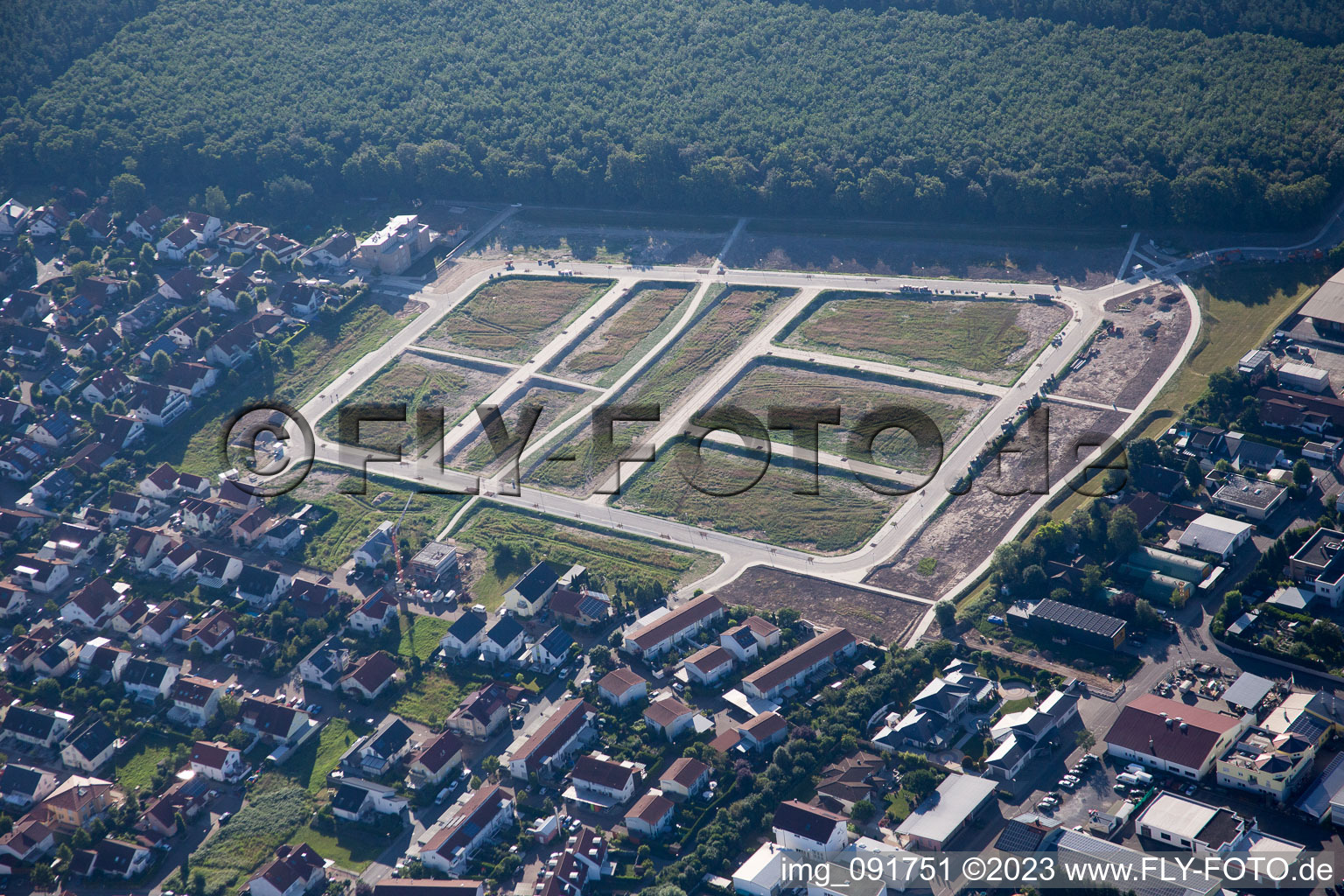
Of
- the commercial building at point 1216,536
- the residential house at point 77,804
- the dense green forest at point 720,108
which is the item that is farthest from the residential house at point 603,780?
the dense green forest at point 720,108

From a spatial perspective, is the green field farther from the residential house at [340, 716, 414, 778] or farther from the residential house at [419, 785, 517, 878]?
the residential house at [419, 785, 517, 878]

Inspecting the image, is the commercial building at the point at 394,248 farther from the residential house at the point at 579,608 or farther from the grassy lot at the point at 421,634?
the residential house at the point at 579,608

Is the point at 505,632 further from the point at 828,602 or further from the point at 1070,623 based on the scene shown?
the point at 1070,623

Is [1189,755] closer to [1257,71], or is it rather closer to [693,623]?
[693,623]

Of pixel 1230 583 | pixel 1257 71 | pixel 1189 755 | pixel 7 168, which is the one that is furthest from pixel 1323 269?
pixel 7 168

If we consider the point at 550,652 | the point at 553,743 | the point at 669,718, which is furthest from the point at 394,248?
the point at 669,718
